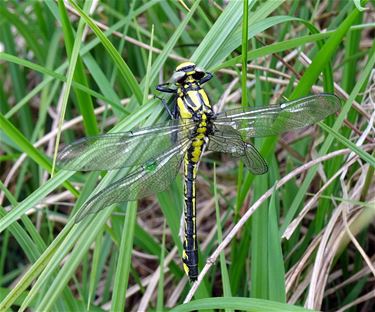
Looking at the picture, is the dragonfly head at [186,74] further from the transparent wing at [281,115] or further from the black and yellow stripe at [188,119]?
the transparent wing at [281,115]

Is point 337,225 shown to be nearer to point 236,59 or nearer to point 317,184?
point 317,184

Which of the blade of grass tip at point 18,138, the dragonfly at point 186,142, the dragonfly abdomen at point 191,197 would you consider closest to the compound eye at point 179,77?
the dragonfly at point 186,142

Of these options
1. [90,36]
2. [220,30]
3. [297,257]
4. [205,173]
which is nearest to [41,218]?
[205,173]

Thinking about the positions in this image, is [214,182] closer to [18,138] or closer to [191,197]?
[191,197]

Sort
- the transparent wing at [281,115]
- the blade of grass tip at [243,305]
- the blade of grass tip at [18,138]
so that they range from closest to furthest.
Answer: the blade of grass tip at [243,305]
the blade of grass tip at [18,138]
the transparent wing at [281,115]

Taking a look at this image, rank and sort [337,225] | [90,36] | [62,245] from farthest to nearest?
[90,36]
[337,225]
[62,245]

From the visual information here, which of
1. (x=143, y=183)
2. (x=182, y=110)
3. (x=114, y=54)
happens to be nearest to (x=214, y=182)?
(x=143, y=183)

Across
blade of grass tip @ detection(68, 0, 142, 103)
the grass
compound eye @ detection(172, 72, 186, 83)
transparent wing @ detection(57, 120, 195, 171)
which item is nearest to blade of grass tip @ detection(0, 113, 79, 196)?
the grass
